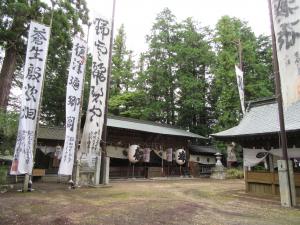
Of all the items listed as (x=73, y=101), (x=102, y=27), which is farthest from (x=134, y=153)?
(x=102, y=27)

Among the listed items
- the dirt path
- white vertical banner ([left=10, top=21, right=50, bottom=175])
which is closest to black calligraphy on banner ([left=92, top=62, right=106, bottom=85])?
white vertical banner ([left=10, top=21, right=50, bottom=175])

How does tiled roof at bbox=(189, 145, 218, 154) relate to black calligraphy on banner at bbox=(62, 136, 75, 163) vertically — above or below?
above

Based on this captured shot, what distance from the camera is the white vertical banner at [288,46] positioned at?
6285 mm

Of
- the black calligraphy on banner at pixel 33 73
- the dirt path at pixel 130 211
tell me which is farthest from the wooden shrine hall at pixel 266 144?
the black calligraphy on banner at pixel 33 73

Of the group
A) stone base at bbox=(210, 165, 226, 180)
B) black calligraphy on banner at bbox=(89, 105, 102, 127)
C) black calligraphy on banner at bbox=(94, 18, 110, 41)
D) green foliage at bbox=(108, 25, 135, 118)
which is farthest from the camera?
green foliage at bbox=(108, 25, 135, 118)

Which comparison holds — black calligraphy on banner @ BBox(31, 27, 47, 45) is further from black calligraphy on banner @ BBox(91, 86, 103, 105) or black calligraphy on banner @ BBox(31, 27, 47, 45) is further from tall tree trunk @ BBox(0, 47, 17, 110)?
tall tree trunk @ BBox(0, 47, 17, 110)

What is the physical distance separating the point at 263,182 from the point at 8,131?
1158 cm

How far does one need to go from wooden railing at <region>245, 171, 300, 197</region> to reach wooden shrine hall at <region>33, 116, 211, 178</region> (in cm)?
929

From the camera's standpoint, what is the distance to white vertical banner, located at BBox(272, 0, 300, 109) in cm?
629

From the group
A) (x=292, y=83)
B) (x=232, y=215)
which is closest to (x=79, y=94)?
(x=232, y=215)

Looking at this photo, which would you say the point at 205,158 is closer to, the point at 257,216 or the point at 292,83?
the point at 257,216

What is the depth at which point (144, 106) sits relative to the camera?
102 feet

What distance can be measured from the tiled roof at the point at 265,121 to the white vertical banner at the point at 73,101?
7.17 m

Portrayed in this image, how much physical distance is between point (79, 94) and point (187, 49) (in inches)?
787
